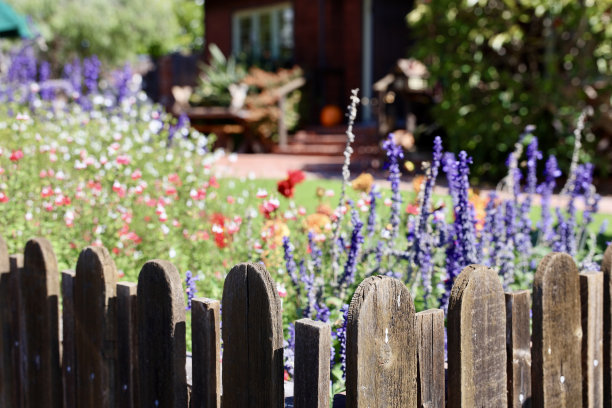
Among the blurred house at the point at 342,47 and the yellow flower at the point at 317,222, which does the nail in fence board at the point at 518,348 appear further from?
the blurred house at the point at 342,47

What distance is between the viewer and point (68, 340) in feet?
6.58

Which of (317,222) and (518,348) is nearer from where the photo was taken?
(518,348)

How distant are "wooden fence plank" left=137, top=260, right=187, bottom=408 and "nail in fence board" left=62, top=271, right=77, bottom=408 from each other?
347 millimetres

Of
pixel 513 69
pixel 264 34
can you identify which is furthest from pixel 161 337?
pixel 264 34

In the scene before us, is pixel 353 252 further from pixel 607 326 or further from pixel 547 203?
pixel 547 203

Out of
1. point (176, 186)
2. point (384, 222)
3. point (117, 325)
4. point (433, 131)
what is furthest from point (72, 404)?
point (433, 131)

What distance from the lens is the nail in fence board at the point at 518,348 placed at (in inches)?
62.5

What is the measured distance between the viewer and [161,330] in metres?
1.67

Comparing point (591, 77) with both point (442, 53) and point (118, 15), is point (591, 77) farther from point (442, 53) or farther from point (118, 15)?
point (118, 15)

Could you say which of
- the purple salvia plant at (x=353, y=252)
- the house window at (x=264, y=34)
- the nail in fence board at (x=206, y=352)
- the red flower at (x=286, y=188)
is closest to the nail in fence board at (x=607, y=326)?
the purple salvia plant at (x=353, y=252)

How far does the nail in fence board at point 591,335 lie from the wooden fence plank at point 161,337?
97 cm

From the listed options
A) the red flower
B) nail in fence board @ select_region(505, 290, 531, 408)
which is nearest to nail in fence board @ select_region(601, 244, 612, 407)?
nail in fence board @ select_region(505, 290, 531, 408)

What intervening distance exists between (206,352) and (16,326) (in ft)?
3.13

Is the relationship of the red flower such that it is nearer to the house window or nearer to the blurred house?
the blurred house
